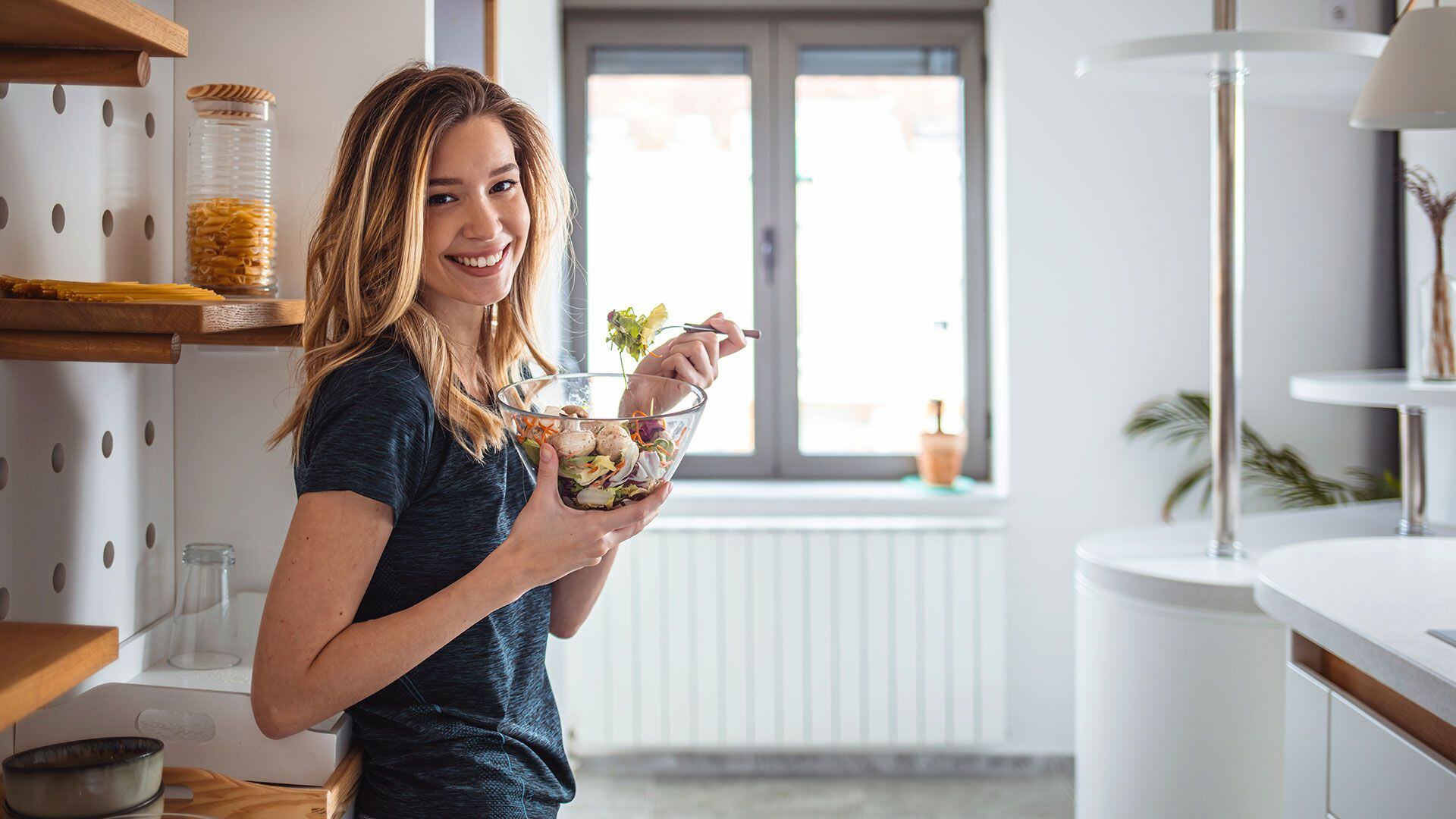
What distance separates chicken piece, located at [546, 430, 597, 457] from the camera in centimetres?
97

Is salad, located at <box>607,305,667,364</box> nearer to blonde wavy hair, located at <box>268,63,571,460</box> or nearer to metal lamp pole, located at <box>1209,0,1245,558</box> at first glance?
blonde wavy hair, located at <box>268,63,571,460</box>

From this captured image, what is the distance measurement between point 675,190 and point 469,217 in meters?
2.22

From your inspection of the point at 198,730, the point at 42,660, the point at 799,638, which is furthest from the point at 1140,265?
the point at 42,660

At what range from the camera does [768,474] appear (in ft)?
11.0

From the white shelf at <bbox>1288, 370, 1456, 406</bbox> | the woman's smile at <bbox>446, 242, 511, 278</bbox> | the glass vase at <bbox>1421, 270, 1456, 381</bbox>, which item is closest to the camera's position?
the woman's smile at <bbox>446, 242, 511, 278</bbox>

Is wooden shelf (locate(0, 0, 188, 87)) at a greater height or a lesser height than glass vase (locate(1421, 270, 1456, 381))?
greater

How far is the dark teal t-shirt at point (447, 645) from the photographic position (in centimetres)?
102

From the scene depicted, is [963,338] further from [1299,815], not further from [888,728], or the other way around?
[1299,815]

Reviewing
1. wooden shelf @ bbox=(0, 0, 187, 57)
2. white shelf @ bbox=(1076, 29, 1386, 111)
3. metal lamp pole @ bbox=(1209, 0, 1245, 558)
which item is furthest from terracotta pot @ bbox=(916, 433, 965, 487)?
wooden shelf @ bbox=(0, 0, 187, 57)

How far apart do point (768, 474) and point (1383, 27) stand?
2049 millimetres

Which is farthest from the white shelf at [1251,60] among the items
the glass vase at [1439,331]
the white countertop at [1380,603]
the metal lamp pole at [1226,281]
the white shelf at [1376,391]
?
the white countertop at [1380,603]

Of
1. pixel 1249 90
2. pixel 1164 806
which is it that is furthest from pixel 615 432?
pixel 1249 90

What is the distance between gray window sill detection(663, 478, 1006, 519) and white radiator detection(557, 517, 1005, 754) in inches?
2.8

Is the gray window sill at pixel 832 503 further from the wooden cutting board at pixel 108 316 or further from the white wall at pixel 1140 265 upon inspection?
the wooden cutting board at pixel 108 316
